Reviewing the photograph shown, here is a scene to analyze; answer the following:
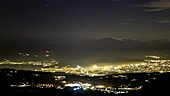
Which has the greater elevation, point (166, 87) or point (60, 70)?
point (60, 70)

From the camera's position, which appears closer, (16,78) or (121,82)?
(16,78)

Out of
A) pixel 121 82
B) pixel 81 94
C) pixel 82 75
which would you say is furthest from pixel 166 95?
pixel 82 75

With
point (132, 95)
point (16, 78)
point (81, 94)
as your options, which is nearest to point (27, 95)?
point (81, 94)

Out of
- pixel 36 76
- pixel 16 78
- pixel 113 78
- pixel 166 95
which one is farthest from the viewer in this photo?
pixel 113 78

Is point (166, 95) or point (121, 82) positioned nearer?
point (166, 95)

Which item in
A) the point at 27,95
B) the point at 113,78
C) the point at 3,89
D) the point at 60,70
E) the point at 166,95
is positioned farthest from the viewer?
the point at 60,70

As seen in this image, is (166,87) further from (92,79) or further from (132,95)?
(92,79)

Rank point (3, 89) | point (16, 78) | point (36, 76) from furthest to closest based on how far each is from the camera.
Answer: point (36, 76), point (16, 78), point (3, 89)

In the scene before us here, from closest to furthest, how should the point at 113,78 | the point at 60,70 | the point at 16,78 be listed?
the point at 16,78
the point at 113,78
the point at 60,70

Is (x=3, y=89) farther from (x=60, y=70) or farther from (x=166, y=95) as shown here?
(x=60, y=70)
